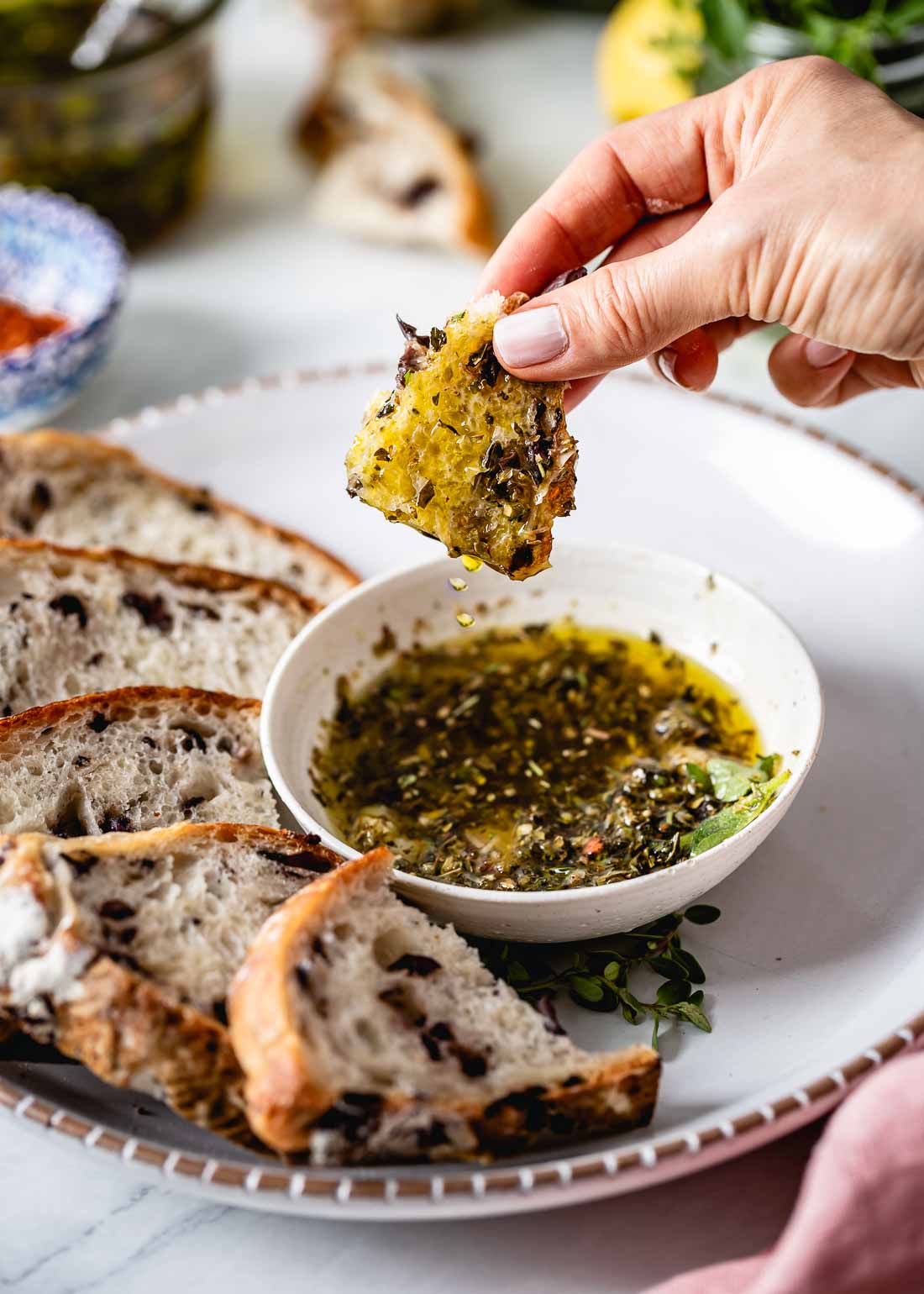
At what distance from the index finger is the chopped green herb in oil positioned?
0.94 meters

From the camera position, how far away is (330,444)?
15.4ft

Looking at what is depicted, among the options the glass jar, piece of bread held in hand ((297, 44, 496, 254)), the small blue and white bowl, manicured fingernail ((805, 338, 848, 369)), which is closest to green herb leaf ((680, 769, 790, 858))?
manicured fingernail ((805, 338, 848, 369))

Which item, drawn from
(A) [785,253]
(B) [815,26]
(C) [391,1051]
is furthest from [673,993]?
(B) [815,26]

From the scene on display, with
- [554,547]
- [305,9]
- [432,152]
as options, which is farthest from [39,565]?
[305,9]

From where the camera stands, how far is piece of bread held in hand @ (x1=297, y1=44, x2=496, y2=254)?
5.76 meters

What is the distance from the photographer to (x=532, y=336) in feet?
9.52

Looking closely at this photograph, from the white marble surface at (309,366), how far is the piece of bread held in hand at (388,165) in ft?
0.48

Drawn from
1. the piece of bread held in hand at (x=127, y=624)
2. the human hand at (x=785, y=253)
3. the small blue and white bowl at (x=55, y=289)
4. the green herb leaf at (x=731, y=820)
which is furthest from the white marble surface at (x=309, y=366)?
the human hand at (x=785, y=253)

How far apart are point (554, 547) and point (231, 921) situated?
1484mm

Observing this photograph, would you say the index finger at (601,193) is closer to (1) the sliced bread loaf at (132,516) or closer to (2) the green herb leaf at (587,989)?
(1) the sliced bread loaf at (132,516)

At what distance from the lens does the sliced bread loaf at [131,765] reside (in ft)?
9.75

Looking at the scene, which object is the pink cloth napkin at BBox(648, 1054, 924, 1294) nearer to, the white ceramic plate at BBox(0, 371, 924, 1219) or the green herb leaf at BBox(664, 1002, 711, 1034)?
the white ceramic plate at BBox(0, 371, 924, 1219)

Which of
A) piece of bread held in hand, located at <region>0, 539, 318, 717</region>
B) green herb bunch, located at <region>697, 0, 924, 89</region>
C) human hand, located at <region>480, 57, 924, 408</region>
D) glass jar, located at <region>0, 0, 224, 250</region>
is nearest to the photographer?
human hand, located at <region>480, 57, 924, 408</region>

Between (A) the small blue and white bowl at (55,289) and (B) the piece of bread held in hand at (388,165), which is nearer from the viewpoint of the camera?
(A) the small blue and white bowl at (55,289)
